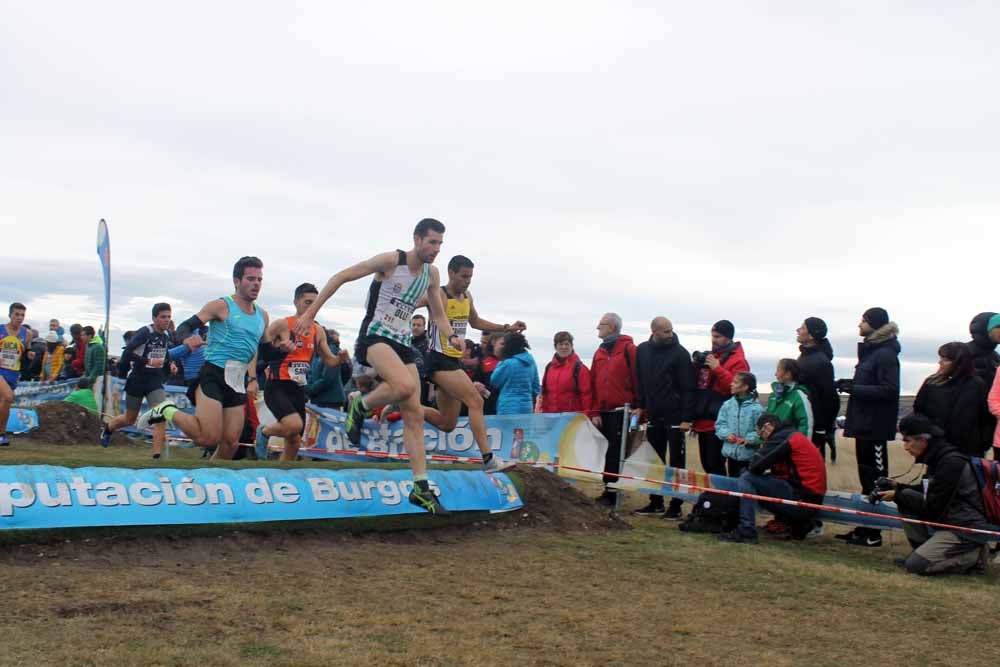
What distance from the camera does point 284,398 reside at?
32.8 feet

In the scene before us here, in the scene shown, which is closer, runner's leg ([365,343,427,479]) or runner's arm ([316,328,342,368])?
runner's leg ([365,343,427,479])

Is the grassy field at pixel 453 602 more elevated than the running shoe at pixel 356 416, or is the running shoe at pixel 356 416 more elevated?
the running shoe at pixel 356 416

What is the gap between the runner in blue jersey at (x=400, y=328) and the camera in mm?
7402

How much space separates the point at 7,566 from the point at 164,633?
182 cm

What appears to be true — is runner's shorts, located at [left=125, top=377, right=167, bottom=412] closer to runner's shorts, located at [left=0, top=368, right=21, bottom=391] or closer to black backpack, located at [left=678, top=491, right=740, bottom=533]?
runner's shorts, located at [left=0, top=368, right=21, bottom=391]

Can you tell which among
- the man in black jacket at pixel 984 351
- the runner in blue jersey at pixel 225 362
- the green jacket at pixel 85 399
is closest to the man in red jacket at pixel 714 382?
Result: the man in black jacket at pixel 984 351

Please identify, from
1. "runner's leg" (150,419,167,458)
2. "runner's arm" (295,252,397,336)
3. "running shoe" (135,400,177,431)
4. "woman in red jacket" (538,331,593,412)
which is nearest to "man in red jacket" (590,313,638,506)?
"woman in red jacket" (538,331,593,412)

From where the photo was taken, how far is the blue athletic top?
28.0 ft

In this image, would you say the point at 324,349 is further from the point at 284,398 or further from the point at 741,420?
the point at 741,420

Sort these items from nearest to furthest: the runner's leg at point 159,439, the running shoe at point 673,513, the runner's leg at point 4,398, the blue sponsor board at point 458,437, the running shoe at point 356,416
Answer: the running shoe at point 356,416, the running shoe at point 673,513, the blue sponsor board at point 458,437, the runner's leg at point 159,439, the runner's leg at point 4,398

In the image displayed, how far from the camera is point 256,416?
14820mm

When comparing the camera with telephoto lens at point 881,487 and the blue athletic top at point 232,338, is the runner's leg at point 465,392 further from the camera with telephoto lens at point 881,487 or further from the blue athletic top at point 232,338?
the camera with telephoto lens at point 881,487

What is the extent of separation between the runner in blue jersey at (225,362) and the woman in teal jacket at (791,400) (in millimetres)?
4997

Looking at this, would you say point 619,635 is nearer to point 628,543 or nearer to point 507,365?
point 628,543
